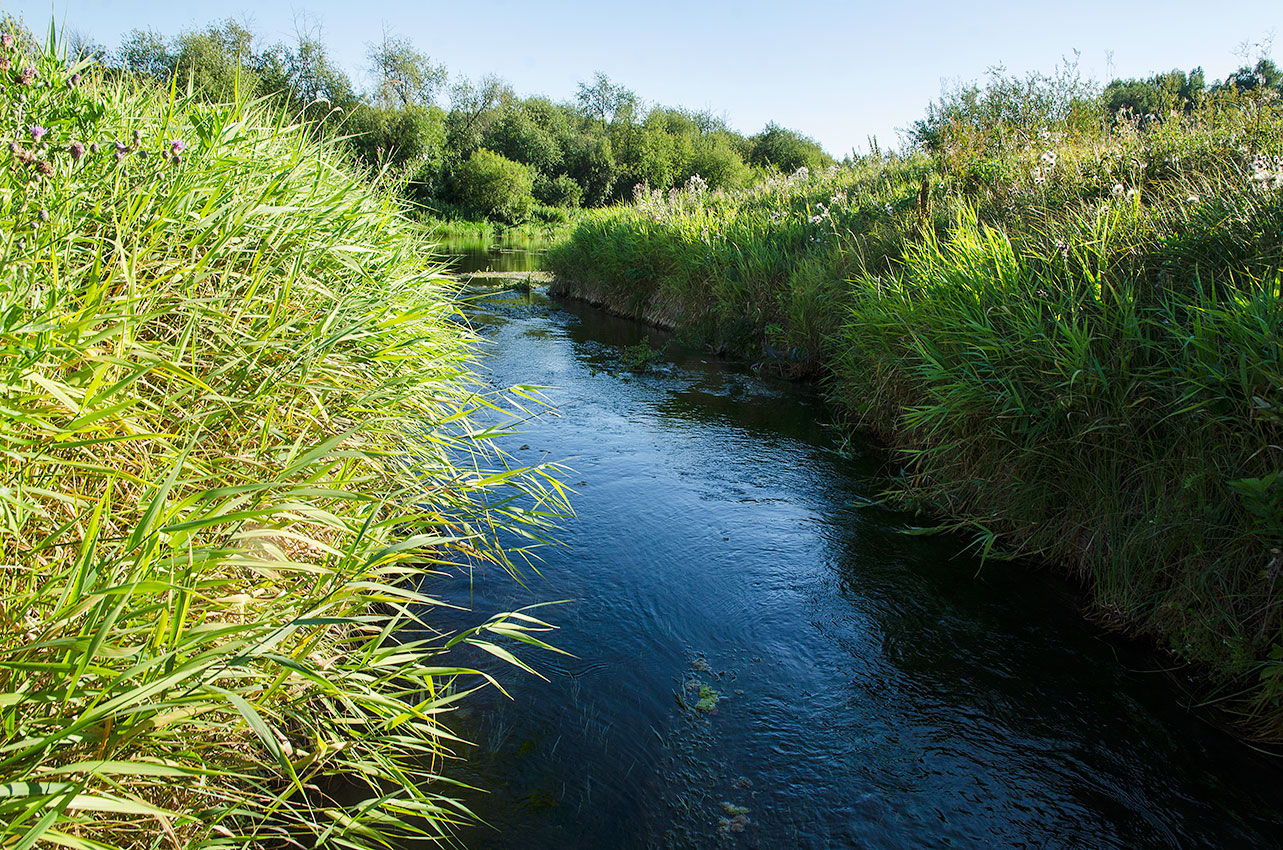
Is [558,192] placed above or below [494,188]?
above

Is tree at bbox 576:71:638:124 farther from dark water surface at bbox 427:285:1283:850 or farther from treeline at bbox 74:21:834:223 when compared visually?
dark water surface at bbox 427:285:1283:850

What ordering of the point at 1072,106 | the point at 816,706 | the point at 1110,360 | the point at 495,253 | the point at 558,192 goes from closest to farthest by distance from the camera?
1. the point at 816,706
2. the point at 1110,360
3. the point at 1072,106
4. the point at 495,253
5. the point at 558,192

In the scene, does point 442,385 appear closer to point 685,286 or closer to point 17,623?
point 17,623

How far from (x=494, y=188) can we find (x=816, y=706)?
40426 millimetres

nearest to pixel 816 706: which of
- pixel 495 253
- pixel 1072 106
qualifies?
pixel 1072 106

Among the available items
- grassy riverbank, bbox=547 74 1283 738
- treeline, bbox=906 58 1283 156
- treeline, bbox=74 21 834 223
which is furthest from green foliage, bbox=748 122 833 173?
grassy riverbank, bbox=547 74 1283 738

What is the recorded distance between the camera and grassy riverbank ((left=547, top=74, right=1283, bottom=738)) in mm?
3168

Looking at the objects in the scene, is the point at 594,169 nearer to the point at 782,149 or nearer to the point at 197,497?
the point at 782,149

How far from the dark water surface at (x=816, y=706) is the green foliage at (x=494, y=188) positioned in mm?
37693

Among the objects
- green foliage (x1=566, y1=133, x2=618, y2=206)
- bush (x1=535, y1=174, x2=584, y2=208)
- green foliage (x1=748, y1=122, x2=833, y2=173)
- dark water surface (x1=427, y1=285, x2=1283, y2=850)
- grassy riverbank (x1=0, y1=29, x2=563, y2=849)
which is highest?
green foliage (x1=748, y1=122, x2=833, y2=173)

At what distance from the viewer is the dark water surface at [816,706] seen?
259 centimetres

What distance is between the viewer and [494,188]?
39.8 m

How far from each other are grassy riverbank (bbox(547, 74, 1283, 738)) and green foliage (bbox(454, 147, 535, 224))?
113 feet

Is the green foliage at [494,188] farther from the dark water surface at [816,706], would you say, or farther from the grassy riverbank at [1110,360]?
the dark water surface at [816,706]
